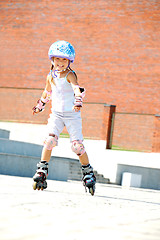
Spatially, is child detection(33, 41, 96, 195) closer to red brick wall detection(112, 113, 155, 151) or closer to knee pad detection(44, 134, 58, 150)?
knee pad detection(44, 134, 58, 150)

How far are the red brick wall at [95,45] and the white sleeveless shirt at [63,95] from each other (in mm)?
19110

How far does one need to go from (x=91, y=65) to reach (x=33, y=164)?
17103 millimetres

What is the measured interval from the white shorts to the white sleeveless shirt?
0.26 feet

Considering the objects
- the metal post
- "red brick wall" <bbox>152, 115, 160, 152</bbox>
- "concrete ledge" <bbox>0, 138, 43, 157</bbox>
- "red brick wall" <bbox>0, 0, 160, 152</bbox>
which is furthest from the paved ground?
"red brick wall" <bbox>0, 0, 160, 152</bbox>

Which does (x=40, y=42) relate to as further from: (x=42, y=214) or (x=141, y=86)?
(x=42, y=214)

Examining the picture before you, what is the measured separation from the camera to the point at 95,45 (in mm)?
26500

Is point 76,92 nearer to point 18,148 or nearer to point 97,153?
point 18,148

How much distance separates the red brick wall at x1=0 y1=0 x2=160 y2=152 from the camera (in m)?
25.3

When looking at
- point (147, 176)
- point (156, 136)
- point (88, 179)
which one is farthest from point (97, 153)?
point (88, 179)

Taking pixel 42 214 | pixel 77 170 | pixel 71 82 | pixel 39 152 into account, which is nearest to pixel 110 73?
pixel 77 170

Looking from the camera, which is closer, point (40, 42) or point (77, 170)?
point (77, 170)

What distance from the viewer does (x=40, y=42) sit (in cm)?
2780

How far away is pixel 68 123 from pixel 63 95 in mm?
378

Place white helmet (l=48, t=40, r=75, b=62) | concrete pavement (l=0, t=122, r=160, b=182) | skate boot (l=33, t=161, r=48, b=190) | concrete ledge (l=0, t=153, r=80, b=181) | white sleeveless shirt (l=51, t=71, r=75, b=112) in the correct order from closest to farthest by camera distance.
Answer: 1. skate boot (l=33, t=161, r=48, b=190)
2. white helmet (l=48, t=40, r=75, b=62)
3. white sleeveless shirt (l=51, t=71, r=75, b=112)
4. concrete ledge (l=0, t=153, r=80, b=181)
5. concrete pavement (l=0, t=122, r=160, b=182)
